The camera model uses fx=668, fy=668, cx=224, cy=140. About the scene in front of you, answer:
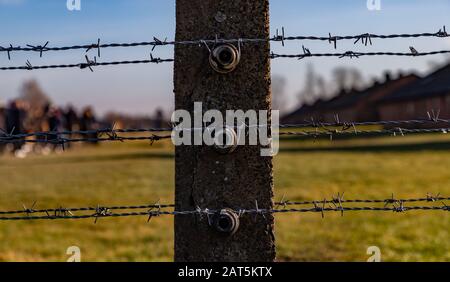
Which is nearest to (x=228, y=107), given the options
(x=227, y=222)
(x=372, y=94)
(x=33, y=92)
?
(x=227, y=222)

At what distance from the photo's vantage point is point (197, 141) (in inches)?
149

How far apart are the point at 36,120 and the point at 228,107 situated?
111 ft

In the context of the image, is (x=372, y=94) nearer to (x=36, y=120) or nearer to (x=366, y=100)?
(x=366, y=100)

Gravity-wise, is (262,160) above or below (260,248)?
above

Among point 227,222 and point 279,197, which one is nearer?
point 227,222

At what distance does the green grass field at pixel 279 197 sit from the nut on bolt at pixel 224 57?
5.04 meters

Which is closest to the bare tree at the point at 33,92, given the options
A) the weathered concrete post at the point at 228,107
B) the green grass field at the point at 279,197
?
the green grass field at the point at 279,197

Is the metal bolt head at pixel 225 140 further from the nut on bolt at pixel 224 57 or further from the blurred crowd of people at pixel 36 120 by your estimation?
the blurred crowd of people at pixel 36 120

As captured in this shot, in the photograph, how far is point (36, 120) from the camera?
119 feet

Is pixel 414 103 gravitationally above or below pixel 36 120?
above

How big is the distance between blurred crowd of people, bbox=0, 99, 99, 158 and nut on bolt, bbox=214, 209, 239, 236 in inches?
855

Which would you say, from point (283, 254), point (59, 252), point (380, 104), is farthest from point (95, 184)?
point (380, 104)
